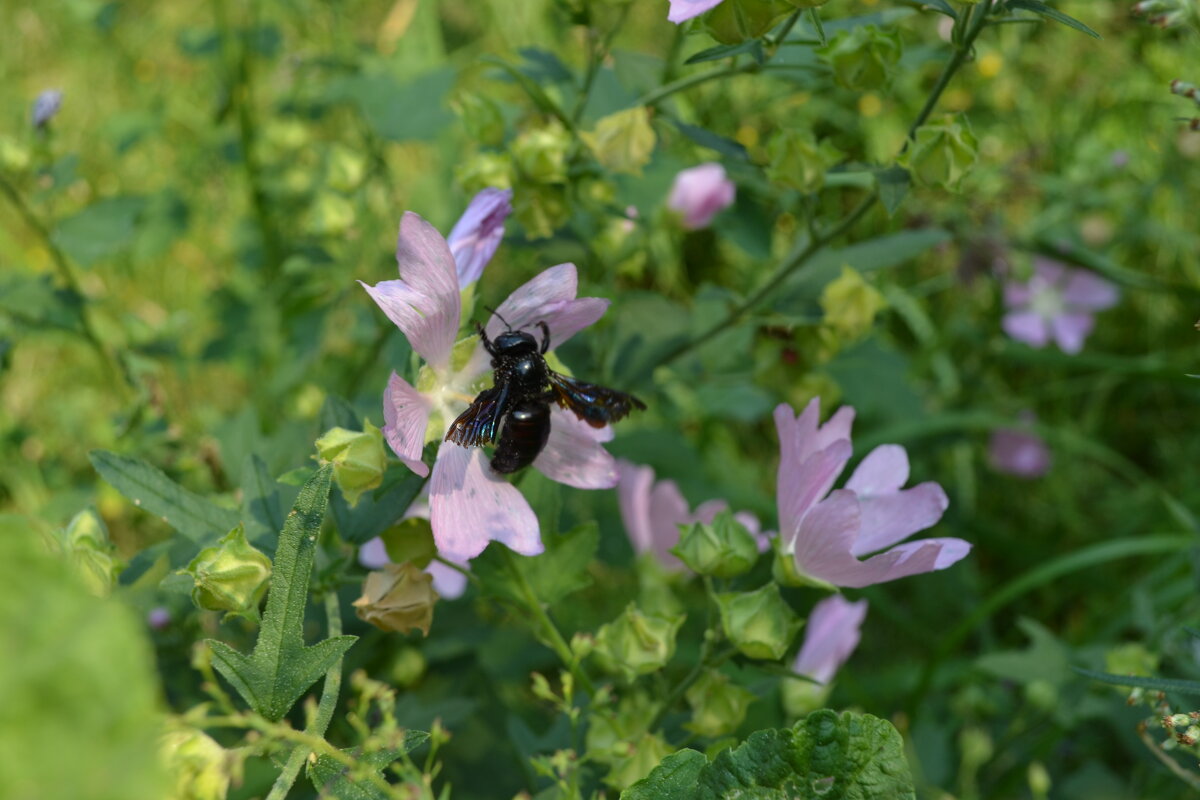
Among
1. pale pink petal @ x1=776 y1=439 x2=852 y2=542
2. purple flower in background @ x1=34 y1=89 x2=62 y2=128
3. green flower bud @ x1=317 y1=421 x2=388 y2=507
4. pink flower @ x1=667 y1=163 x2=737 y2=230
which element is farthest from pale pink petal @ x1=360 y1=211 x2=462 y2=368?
purple flower in background @ x1=34 y1=89 x2=62 y2=128

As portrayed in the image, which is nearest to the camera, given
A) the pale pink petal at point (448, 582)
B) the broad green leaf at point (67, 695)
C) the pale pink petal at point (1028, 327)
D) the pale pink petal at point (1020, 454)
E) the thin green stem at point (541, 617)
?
the broad green leaf at point (67, 695)

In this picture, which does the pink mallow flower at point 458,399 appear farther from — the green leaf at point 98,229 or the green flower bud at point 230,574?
the green leaf at point 98,229

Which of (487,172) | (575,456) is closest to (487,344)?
(575,456)

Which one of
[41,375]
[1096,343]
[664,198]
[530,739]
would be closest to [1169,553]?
[1096,343]

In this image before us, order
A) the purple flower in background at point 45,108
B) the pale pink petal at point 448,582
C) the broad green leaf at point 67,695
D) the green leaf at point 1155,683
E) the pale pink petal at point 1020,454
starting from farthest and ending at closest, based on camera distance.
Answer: the pale pink petal at point 1020,454 → the purple flower in background at point 45,108 → the pale pink petal at point 448,582 → the green leaf at point 1155,683 → the broad green leaf at point 67,695

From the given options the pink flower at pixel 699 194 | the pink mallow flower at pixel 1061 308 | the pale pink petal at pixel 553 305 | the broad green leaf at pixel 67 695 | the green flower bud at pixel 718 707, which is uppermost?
the broad green leaf at pixel 67 695

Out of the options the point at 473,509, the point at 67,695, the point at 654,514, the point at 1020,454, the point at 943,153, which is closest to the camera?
the point at 67,695

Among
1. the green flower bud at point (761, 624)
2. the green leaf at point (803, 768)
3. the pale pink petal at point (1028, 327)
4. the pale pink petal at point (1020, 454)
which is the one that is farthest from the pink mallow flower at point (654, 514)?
the pale pink petal at point (1028, 327)

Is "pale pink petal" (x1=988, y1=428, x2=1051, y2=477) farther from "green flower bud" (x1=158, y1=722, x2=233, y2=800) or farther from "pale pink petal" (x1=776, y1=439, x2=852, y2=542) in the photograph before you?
"green flower bud" (x1=158, y1=722, x2=233, y2=800)

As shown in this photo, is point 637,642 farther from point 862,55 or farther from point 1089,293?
point 1089,293
